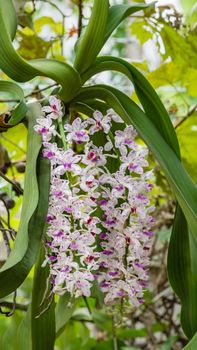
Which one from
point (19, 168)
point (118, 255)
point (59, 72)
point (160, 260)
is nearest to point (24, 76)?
point (59, 72)

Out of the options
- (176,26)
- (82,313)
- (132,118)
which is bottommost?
(82,313)

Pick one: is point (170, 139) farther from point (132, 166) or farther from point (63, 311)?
point (63, 311)

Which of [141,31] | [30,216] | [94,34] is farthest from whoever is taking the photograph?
[141,31]

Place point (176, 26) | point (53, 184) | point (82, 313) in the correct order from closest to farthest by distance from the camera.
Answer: point (53, 184) < point (176, 26) < point (82, 313)

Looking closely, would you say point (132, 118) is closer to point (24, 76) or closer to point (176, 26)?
point (24, 76)

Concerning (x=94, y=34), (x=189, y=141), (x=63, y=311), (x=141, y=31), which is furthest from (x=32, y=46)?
(x=63, y=311)

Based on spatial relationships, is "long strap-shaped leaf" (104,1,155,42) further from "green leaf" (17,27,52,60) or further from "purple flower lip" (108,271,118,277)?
"green leaf" (17,27,52,60)
